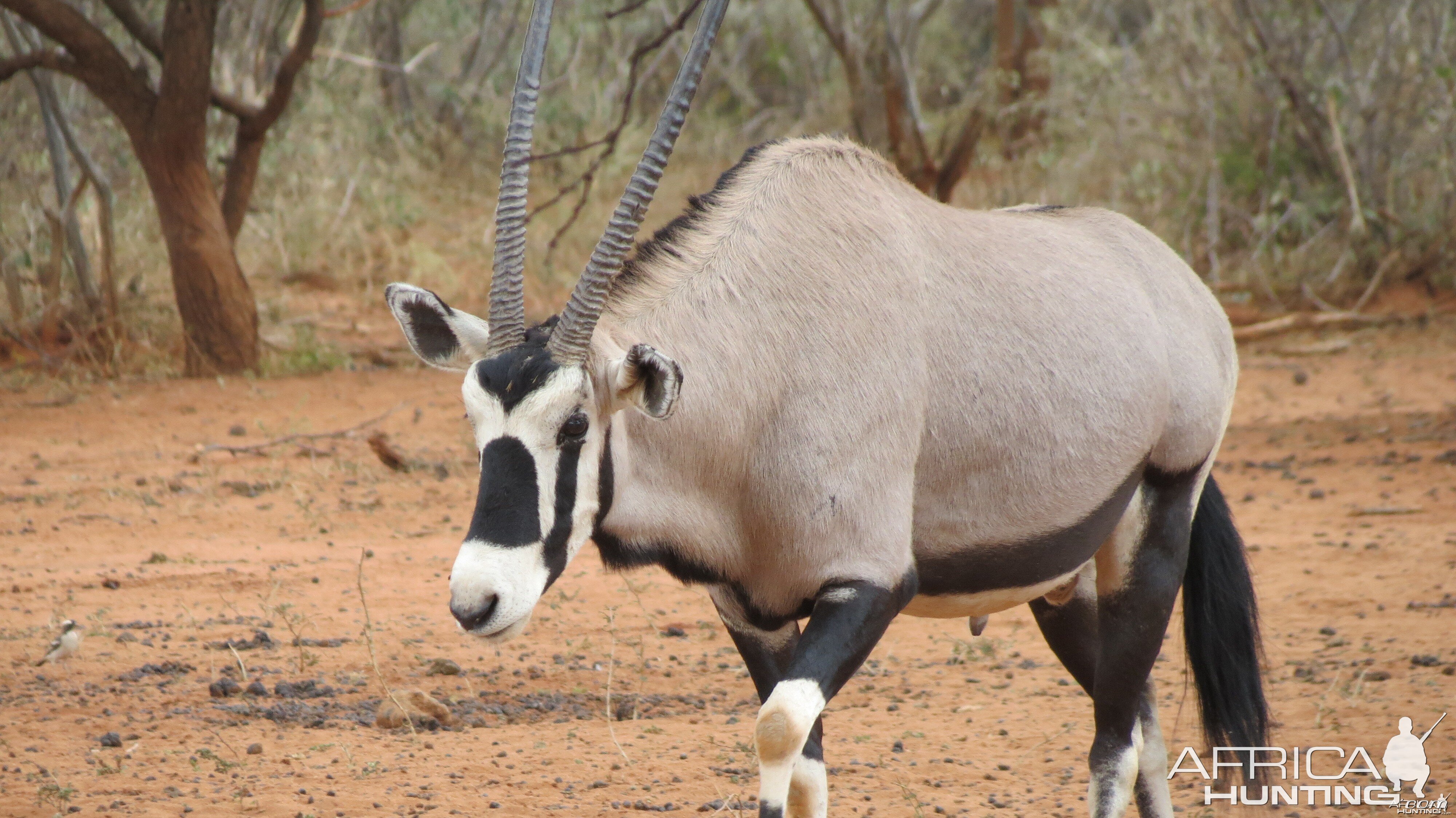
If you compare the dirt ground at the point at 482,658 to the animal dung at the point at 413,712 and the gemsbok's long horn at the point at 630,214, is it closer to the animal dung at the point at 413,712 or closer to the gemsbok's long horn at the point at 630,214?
the animal dung at the point at 413,712

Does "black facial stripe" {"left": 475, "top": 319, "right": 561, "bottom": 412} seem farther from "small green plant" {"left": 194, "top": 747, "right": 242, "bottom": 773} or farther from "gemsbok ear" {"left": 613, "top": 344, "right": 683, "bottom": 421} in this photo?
"small green plant" {"left": 194, "top": 747, "right": 242, "bottom": 773}

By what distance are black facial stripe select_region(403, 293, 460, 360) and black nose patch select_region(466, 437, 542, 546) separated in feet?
1.35

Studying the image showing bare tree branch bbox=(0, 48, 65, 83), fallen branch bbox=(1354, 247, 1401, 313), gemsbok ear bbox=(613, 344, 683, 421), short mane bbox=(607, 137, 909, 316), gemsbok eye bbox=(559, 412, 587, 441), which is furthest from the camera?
fallen branch bbox=(1354, 247, 1401, 313)

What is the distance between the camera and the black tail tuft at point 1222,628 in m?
4.19

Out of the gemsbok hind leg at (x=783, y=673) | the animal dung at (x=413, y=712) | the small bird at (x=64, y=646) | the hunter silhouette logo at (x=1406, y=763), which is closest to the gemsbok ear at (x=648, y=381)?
the gemsbok hind leg at (x=783, y=673)

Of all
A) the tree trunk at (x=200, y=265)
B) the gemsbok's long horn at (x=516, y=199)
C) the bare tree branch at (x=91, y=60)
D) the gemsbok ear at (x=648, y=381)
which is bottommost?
the gemsbok ear at (x=648, y=381)

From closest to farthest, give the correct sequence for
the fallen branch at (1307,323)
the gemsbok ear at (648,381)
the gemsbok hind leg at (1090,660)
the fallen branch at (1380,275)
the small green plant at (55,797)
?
the gemsbok ear at (648,381) < the small green plant at (55,797) < the gemsbok hind leg at (1090,660) < the fallen branch at (1307,323) < the fallen branch at (1380,275)

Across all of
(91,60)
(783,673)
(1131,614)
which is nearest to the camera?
(783,673)

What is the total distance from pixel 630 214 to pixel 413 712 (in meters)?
2.26

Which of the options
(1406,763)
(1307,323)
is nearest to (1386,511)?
(1406,763)

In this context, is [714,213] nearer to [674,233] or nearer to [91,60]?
[674,233]

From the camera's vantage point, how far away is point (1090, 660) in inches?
165

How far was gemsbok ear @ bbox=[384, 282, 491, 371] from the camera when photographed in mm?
3080

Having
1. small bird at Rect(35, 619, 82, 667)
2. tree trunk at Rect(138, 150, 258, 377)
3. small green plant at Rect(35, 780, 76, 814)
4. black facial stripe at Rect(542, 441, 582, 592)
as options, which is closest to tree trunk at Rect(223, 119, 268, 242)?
tree trunk at Rect(138, 150, 258, 377)
